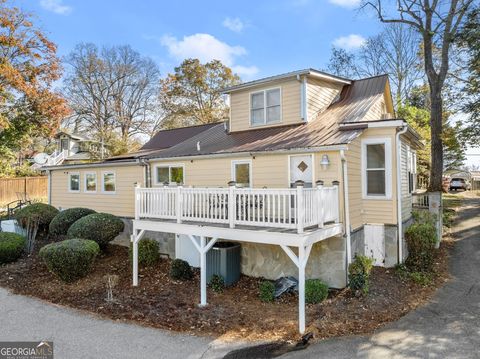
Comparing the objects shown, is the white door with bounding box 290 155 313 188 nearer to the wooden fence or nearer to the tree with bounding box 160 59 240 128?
the tree with bounding box 160 59 240 128

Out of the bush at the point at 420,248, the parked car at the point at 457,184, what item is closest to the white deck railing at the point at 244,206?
the bush at the point at 420,248

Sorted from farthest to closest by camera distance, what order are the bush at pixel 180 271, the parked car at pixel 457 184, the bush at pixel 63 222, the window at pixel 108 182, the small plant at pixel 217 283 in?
the parked car at pixel 457 184 → the window at pixel 108 182 → the bush at pixel 63 222 → the bush at pixel 180 271 → the small plant at pixel 217 283

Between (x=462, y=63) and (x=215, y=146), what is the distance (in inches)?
623

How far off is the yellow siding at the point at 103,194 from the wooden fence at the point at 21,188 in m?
11.7

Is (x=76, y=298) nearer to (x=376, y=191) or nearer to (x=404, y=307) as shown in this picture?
(x=404, y=307)

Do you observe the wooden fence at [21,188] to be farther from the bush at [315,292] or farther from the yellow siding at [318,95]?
the bush at [315,292]

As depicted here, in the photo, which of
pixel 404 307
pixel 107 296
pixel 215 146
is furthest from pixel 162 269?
pixel 404 307

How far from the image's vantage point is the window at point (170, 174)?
463 inches

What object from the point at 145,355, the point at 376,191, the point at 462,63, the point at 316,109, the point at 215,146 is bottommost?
the point at 145,355

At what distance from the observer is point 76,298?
25.4ft

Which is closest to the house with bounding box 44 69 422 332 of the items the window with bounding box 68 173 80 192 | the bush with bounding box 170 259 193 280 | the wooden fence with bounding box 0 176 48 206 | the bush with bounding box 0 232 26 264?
the bush with bounding box 170 259 193 280

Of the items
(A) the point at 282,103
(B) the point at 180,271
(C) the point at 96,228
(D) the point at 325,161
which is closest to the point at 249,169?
(D) the point at 325,161

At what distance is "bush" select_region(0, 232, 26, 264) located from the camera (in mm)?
10148

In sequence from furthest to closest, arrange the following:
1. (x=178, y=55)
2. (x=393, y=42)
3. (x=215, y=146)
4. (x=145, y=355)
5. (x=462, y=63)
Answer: (x=178, y=55)
(x=393, y=42)
(x=462, y=63)
(x=215, y=146)
(x=145, y=355)
